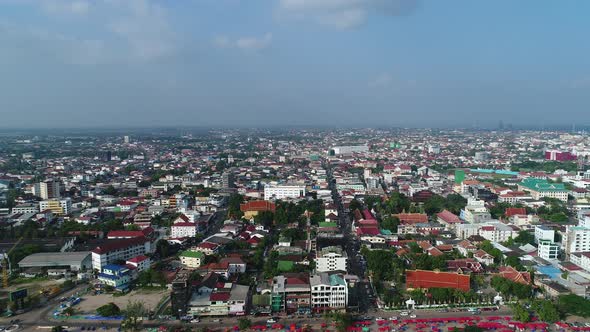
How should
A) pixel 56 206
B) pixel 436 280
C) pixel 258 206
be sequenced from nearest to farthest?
1. pixel 436 280
2. pixel 258 206
3. pixel 56 206

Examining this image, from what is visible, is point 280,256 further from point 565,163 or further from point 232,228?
point 565,163

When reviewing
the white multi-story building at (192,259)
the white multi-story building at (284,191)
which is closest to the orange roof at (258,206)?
the white multi-story building at (284,191)

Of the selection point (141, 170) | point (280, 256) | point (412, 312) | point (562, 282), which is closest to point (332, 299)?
point (412, 312)

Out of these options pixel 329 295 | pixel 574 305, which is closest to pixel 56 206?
pixel 329 295

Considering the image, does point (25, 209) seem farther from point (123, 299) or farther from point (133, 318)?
point (133, 318)

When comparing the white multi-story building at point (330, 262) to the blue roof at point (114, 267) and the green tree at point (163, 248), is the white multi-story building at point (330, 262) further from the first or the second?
the blue roof at point (114, 267)

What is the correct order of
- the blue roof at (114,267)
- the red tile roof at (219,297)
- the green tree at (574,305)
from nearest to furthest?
the green tree at (574,305) → the red tile roof at (219,297) → the blue roof at (114,267)

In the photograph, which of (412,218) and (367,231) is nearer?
(367,231)
